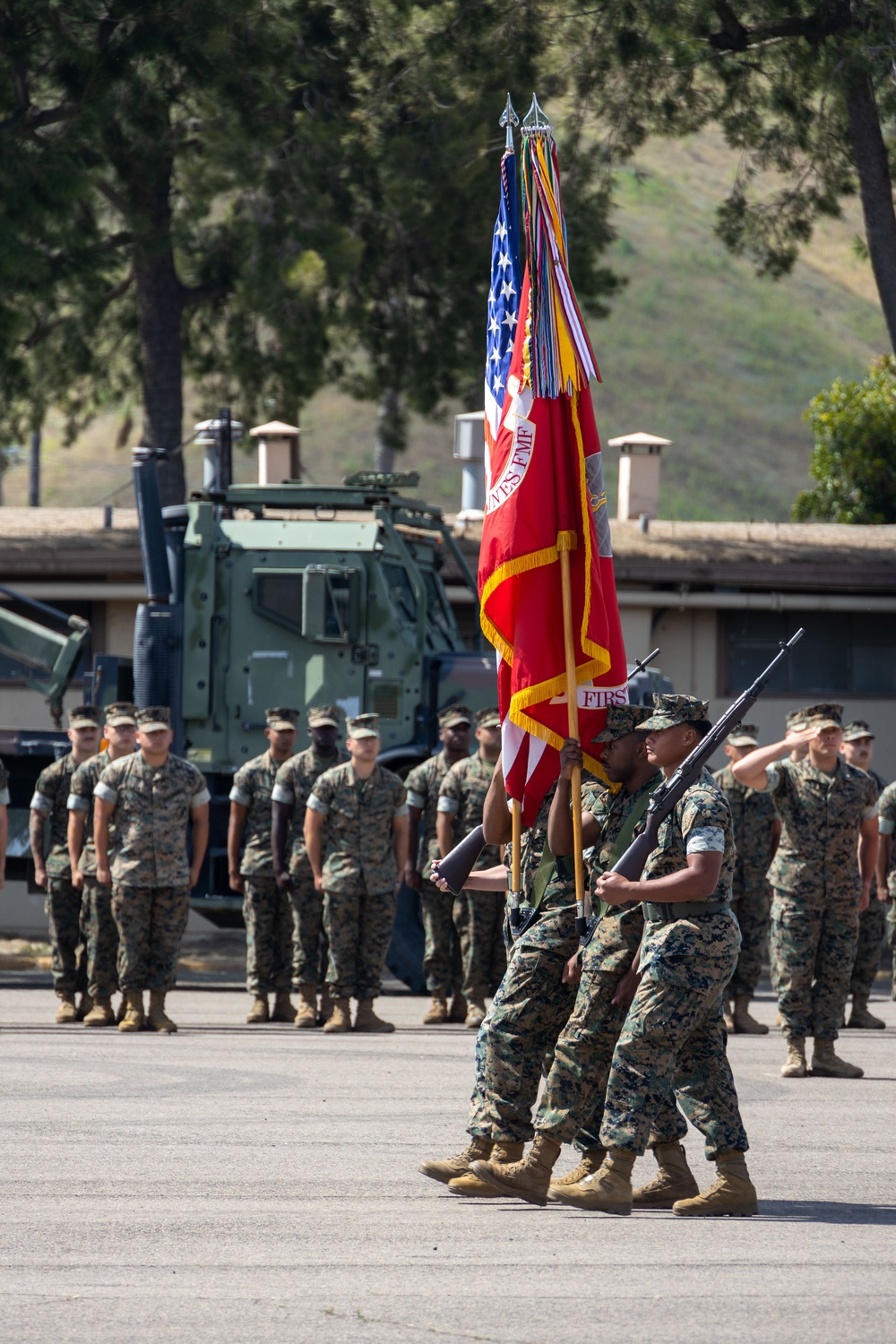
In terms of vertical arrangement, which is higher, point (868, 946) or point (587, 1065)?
point (587, 1065)

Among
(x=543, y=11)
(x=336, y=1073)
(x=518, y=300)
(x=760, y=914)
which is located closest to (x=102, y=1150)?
(x=336, y=1073)

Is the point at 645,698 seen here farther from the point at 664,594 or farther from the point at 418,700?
the point at 664,594

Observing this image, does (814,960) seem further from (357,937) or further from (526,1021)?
(526,1021)

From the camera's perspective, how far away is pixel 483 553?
740cm

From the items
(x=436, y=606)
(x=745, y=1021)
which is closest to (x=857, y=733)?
(x=745, y=1021)

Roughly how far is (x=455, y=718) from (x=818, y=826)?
9.83 ft

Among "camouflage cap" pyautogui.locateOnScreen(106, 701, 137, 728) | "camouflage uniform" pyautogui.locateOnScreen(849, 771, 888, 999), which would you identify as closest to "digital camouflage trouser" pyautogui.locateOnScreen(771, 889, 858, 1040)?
"camouflage uniform" pyautogui.locateOnScreen(849, 771, 888, 999)

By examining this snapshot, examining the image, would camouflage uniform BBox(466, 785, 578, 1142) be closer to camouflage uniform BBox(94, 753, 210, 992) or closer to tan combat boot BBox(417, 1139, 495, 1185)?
tan combat boot BBox(417, 1139, 495, 1185)

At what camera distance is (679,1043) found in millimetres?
6320

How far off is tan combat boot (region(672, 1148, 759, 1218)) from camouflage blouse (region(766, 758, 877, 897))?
3438mm

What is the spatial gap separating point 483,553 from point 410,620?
6.67 metres

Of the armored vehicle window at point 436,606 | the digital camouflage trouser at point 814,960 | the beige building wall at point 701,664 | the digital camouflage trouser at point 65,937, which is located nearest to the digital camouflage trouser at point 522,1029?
the digital camouflage trouser at point 814,960

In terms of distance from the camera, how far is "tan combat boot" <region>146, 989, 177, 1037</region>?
11023 mm

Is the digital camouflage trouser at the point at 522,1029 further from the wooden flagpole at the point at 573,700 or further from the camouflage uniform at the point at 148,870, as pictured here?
the camouflage uniform at the point at 148,870
